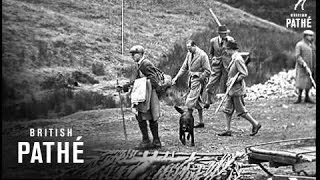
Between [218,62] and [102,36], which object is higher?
[102,36]

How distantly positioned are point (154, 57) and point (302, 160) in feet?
6.26

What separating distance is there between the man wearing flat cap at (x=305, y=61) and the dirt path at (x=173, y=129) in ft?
0.67

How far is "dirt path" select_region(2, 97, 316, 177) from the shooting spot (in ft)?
25.3

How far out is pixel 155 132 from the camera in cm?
789

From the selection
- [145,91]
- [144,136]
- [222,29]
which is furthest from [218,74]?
[144,136]

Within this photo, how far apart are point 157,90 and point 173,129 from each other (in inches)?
20.6

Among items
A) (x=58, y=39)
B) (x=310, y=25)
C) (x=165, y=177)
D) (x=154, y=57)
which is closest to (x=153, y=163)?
(x=165, y=177)

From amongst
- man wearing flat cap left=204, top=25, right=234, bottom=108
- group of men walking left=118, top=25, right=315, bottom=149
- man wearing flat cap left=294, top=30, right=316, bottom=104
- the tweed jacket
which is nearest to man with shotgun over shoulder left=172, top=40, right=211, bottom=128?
group of men walking left=118, top=25, right=315, bottom=149

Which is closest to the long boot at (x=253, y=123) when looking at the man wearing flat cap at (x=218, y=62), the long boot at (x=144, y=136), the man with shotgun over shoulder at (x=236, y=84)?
the man with shotgun over shoulder at (x=236, y=84)

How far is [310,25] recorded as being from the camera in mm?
8266

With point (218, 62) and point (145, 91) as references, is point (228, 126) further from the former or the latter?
point (145, 91)

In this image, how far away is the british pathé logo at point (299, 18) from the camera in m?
8.23

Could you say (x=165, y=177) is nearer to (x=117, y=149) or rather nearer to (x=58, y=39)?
(x=117, y=149)

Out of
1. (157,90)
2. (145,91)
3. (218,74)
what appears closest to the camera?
(145,91)
